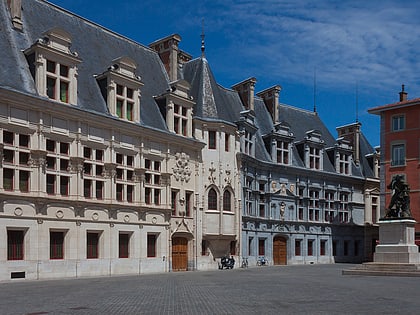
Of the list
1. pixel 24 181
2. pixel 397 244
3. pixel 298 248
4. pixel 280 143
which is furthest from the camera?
pixel 298 248

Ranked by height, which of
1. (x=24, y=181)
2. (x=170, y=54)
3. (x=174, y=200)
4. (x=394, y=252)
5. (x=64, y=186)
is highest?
(x=170, y=54)

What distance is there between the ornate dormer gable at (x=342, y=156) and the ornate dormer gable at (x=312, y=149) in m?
2.06

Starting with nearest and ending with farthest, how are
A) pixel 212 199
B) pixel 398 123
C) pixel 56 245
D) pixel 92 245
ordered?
pixel 56 245
pixel 92 245
pixel 212 199
pixel 398 123

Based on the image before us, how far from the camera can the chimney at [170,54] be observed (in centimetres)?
4106

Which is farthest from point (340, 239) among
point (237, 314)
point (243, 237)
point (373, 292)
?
point (237, 314)

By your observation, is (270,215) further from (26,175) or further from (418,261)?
(26,175)

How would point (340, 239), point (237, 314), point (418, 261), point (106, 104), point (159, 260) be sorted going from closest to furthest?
1. point (237, 314)
2. point (418, 261)
3. point (106, 104)
4. point (159, 260)
5. point (340, 239)

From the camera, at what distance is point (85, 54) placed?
113ft

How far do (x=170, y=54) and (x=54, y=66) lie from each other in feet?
42.0

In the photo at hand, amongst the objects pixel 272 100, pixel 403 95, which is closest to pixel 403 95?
pixel 403 95

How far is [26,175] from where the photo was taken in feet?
91.0

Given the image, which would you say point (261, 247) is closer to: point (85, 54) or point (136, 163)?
point (136, 163)

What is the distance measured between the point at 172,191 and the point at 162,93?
6.66 meters

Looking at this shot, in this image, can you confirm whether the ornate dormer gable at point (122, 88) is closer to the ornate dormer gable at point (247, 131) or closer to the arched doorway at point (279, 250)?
the ornate dormer gable at point (247, 131)
